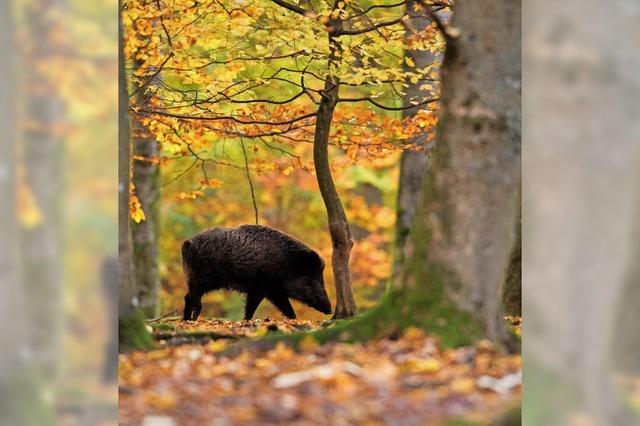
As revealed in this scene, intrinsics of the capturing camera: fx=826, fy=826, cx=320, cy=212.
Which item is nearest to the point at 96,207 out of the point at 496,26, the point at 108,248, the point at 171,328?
the point at 108,248

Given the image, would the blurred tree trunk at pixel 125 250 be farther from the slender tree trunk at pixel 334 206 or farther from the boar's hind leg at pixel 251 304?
the boar's hind leg at pixel 251 304

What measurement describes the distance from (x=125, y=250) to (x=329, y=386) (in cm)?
169

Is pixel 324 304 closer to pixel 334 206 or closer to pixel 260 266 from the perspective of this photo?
pixel 260 266

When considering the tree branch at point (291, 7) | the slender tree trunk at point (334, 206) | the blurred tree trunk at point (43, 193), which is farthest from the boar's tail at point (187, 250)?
the blurred tree trunk at point (43, 193)

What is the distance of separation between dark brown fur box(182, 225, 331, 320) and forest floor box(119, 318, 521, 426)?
182 inches

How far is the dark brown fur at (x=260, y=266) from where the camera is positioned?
33.7 feet

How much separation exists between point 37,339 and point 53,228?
2.22 feet

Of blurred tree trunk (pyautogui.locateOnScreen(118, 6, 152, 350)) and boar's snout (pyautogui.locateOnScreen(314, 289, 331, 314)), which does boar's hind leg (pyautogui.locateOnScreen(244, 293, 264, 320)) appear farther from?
blurred tree trunk (pyautogui.locateOnScreen(118, 6, 152, 350))

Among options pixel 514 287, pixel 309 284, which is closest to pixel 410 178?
pixel 309 284

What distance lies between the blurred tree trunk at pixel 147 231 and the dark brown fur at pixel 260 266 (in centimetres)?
71

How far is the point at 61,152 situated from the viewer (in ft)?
16.8

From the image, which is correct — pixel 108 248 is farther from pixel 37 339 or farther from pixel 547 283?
pixel 547 283

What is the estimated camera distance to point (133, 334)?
5.72 meters

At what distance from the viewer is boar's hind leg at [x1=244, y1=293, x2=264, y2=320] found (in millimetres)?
10422
